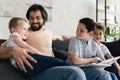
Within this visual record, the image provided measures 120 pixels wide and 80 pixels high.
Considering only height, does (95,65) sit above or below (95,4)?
below

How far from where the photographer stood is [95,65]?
1970 millimetres

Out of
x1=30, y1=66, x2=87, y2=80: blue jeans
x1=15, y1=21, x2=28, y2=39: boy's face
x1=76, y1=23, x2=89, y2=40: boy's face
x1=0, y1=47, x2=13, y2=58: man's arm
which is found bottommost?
x1=30, y1=66, x2=87, y2=80: blue jeans

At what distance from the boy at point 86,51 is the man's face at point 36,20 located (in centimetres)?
31

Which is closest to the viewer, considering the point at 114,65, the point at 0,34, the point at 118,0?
the point at 114,65

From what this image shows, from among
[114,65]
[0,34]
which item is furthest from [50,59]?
[0,34]

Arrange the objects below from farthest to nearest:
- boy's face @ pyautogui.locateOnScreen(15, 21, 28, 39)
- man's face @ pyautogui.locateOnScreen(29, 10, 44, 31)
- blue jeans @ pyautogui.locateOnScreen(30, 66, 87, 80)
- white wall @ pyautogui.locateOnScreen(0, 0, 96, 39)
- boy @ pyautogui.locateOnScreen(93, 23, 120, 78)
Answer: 1. white wall @ pyautogui.locateOnScreen(0, 0, 96, 39)
2. boy @ pyautogui.locateOnScreen(93, 23, 120, 78)
3. man's face @ pyautogui.locateOnScreen(29, 10, 44, 31)
4. boy's face @ pyautogui.locateOnScreen(15, 21, 28, 39)
5. blue jeans @ pyautogui.locateOnScreen(30, 66, 87, 80)

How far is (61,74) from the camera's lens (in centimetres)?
167

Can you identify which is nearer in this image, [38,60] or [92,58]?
[38,60]

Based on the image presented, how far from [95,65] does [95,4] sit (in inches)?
106

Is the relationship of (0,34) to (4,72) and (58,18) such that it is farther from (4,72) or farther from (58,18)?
(4,72)

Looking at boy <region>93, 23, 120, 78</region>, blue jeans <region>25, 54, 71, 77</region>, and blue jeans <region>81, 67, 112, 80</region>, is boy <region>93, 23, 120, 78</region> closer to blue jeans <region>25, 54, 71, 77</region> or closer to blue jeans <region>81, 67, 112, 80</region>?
blue jeans <region>81, 67, 112, 80</region>

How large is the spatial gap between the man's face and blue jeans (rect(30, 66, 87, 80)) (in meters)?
0.56

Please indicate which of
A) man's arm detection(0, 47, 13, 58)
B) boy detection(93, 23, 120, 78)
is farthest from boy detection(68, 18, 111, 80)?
man's arm detection(0, 47, 13, 58)

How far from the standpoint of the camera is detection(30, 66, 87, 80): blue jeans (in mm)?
1640
